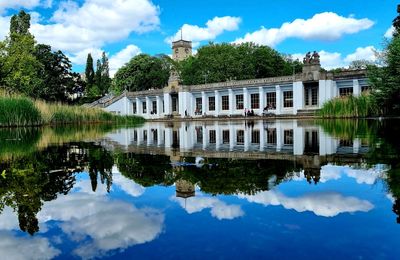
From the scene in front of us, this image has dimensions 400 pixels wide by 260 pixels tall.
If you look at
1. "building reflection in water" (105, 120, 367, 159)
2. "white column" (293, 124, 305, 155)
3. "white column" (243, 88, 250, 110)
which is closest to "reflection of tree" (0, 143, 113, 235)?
"building reflection in water" (105, 120, 367, 159)

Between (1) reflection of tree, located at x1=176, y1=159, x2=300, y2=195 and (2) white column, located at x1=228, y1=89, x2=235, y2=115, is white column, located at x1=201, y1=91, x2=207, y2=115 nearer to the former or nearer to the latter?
(2) white column, located at x1=228, y1=89, x2=235, y2=115

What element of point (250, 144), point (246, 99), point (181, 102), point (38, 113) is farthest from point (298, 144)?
point (181, 102)

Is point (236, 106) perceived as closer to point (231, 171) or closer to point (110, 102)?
point (110, 102)

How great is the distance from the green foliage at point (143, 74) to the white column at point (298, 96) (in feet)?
109

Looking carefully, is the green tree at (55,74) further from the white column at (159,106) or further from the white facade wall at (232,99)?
the white column at (159,106)

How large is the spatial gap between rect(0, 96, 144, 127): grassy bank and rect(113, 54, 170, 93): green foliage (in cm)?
3787

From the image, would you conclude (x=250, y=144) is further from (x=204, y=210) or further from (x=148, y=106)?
(x=148, y=106)

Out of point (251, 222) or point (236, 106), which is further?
point (236, 106)

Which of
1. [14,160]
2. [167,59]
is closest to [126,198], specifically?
[14,160]

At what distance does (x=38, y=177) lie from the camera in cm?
465

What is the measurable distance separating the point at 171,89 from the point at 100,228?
45.6m

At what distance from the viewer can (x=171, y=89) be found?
157 feet

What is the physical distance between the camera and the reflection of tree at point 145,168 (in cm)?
454

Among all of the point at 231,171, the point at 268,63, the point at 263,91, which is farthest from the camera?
the point at 268,63
